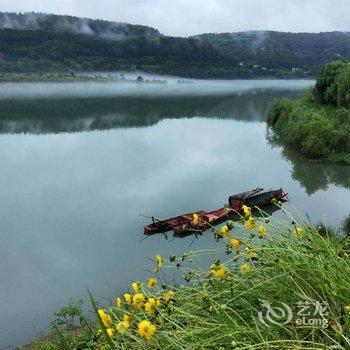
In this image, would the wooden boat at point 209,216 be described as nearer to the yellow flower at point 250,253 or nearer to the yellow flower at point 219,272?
the yellow flower at point 250,253

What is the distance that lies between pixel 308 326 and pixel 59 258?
1868 centimetres

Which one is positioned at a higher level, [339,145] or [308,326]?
[308,326]

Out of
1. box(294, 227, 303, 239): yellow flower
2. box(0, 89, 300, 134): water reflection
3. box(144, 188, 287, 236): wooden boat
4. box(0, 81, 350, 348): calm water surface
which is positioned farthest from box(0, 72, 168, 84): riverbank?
box(294, 227, 303, 239): yellow flower

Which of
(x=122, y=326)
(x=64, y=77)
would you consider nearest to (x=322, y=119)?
(x=122, y=326)

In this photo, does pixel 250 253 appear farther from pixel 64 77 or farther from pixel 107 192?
pixel 64 77

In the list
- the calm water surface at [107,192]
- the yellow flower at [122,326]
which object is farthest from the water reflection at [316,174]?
the yellow flower at [122,326]

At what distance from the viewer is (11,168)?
39469 millimetres

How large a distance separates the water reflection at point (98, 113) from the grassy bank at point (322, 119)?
67.9 feet

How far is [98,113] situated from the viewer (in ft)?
291

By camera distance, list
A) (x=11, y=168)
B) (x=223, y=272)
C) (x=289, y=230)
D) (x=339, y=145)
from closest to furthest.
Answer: (x=223, y=272), (x=289, y=230), (x=11, y=168), (x=339, y=145)

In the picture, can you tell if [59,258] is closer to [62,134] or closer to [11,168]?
[11,168]

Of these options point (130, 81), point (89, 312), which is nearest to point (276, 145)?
point (89, 312)

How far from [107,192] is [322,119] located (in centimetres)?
2444

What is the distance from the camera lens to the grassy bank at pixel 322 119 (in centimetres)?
4153
